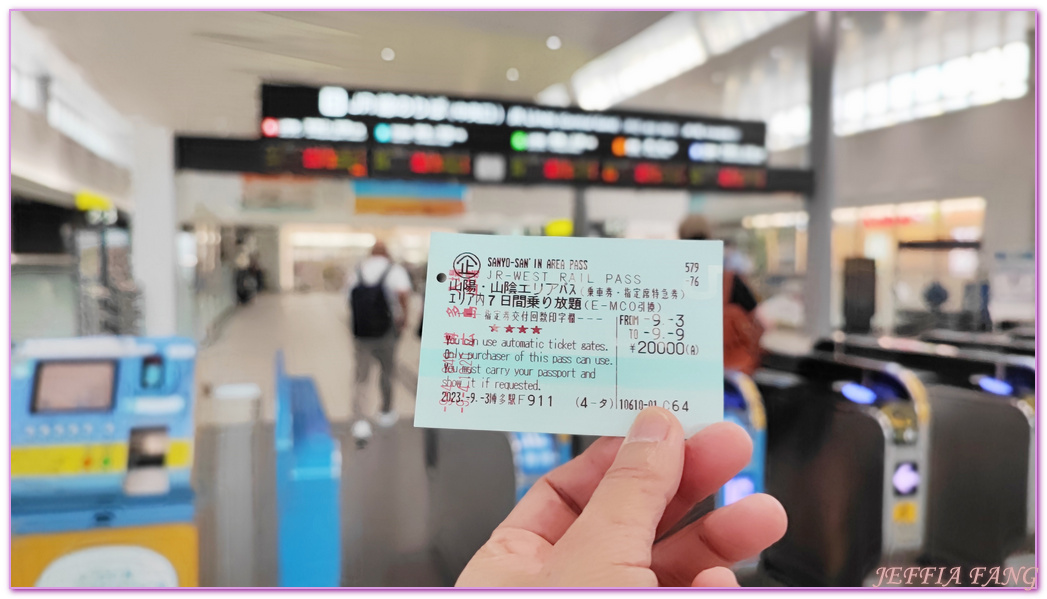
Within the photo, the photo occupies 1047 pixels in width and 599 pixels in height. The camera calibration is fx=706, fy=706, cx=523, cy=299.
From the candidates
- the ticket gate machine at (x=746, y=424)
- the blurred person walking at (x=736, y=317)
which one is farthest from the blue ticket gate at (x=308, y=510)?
the blurred person walking at (x=736, y=317)

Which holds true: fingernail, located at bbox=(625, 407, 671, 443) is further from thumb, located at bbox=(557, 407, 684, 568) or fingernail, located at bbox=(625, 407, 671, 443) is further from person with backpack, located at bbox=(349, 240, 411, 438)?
person with backpack, located at bbox=(349, 240, 411, 438)

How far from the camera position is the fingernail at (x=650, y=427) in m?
0.93

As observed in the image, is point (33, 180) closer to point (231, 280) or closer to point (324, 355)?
point (324, 355)

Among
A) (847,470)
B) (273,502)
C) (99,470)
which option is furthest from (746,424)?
(99,470)

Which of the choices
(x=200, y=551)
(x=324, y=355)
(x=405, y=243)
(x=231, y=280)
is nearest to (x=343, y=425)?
(x=405, y=243)

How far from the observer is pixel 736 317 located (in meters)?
2.94

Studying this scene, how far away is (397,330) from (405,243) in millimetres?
761

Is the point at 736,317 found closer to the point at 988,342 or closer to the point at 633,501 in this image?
the point at 988,342

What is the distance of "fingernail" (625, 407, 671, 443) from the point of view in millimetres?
927

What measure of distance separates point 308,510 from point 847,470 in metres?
1.99

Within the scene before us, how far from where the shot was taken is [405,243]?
4051mm

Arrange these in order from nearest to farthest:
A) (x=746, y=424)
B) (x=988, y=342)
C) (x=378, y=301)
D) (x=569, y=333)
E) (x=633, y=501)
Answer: (x=633, y=501)
(x=569, y=333)
(x=746, y=424)
(x=988, y=342)
(x=378, y=301)

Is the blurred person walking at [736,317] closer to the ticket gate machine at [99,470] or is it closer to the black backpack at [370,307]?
the ticket gate machine at [99,470]

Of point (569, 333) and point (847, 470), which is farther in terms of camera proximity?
point (847, 470)
